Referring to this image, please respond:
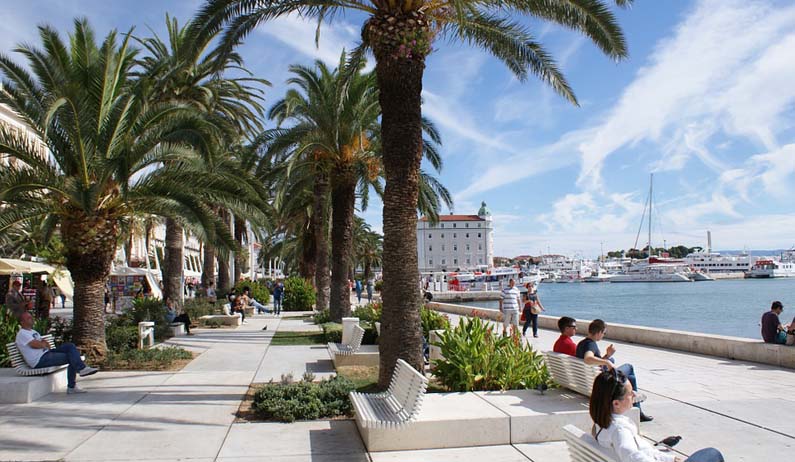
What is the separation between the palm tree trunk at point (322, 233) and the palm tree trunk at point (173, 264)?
5.37 meters

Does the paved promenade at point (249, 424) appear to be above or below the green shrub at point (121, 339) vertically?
below

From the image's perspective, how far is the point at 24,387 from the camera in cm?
843

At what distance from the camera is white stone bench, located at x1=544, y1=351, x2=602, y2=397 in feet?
23.0

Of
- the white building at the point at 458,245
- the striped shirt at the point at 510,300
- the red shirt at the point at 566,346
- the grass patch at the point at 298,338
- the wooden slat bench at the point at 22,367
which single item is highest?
the white building at the point at 458,245

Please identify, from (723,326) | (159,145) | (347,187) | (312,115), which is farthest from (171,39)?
(723,326)

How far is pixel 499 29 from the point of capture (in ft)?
37.9

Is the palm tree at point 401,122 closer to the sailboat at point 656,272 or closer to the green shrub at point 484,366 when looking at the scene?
the green shrub at point 484,366

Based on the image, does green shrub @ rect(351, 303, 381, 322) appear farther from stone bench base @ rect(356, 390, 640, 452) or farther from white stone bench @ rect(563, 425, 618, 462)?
white stone bench @ rect(563, 425, 618, 462)

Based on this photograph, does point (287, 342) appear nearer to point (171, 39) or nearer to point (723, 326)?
point (171, 39)

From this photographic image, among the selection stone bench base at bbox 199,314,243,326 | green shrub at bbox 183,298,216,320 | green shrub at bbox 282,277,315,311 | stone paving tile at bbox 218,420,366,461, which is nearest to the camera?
stone paving tile at bbox 218,420,366,461

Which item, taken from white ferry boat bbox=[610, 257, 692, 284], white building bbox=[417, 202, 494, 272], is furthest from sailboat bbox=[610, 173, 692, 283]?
white building bbox=[417, 202, 494, 272]

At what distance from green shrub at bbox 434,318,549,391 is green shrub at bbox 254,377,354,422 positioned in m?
1.34

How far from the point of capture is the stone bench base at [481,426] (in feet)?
20.9

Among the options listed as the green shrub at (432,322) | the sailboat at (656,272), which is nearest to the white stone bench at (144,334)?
the green shrub at (432,322)
